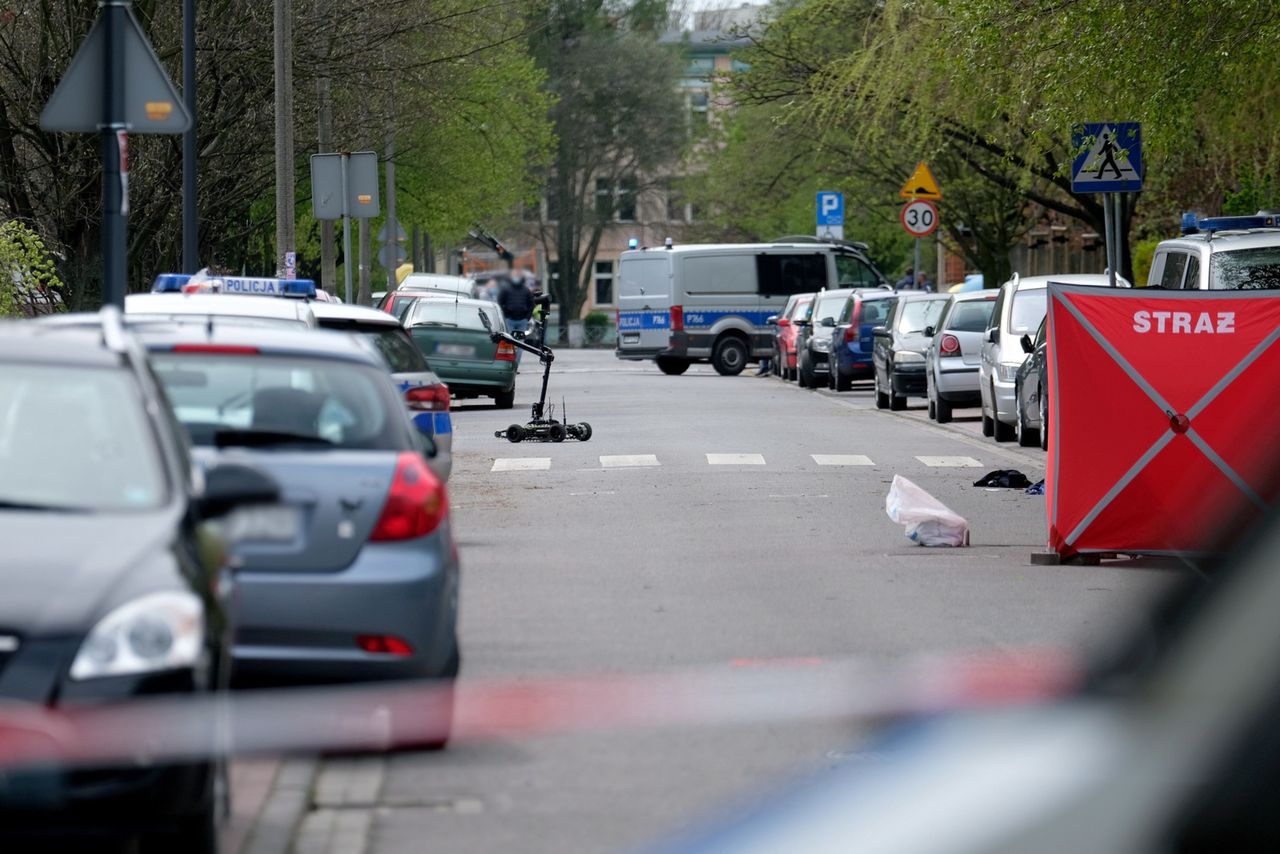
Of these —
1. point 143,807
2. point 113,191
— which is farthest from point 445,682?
point 113,191

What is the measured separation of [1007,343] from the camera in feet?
81.6

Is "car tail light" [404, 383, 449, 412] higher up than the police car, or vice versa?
the police car

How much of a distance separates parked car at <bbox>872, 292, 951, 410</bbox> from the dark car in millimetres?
6831

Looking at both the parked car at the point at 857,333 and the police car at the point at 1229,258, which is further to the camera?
the parked car at the point at 857,333

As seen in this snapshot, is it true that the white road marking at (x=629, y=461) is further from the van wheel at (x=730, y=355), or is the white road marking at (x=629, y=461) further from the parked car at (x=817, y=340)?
the van wheel at (x=730, y=355)

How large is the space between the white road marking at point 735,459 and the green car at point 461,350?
31.7 feet

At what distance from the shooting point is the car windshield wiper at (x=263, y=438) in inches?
316

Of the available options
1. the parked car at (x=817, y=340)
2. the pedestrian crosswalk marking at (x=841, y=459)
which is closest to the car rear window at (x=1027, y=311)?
the pedestrian crosswalk marking at (x=841, y=459)

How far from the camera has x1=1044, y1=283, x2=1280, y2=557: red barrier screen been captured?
1238 centimetres

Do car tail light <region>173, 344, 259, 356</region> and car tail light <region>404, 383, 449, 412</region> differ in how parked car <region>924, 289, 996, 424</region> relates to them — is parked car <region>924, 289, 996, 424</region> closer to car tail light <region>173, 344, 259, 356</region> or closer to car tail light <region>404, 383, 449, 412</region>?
car tail light <region>404, 383, 449, 412</region>

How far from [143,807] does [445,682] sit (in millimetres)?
2627

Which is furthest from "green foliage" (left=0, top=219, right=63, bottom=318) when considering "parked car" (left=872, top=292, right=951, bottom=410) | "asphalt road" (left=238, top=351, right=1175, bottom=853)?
"parked car" (left=872, top=292, right=951, bottom=410)

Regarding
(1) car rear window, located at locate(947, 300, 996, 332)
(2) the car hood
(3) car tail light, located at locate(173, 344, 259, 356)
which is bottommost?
(1) car rear window, located at locate(947, 300, 996, 332)

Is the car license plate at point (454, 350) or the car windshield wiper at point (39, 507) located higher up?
the car windshield wiper at point (39, 507)
